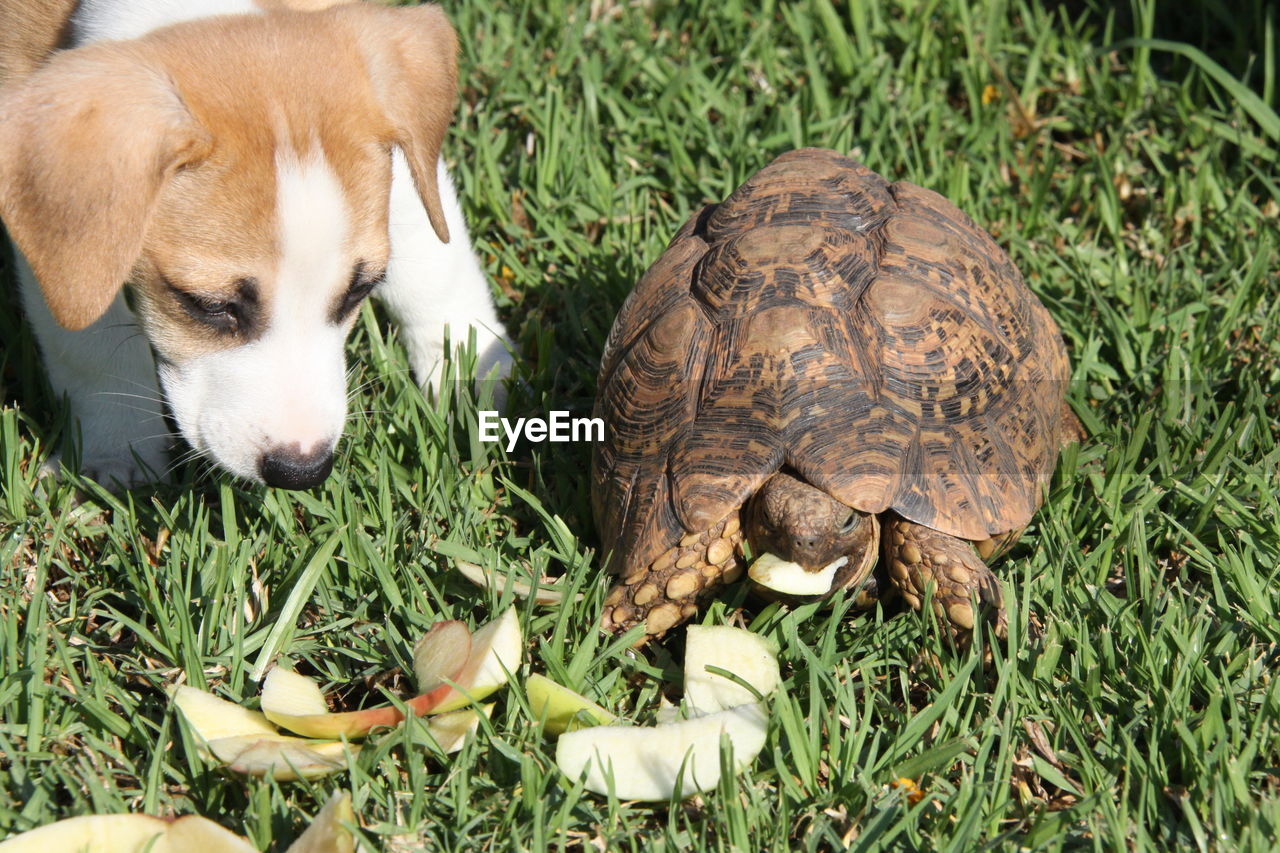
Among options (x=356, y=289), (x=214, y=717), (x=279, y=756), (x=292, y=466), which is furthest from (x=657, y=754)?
(x=356, y=289)

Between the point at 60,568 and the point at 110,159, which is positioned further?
the point at 60,568

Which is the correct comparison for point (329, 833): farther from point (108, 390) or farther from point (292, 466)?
point (108, 390)

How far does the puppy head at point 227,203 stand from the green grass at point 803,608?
1.43 ft

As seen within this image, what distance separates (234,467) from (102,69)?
3.09 ft

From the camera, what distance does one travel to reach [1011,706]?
2.93m

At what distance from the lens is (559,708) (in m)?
2.89

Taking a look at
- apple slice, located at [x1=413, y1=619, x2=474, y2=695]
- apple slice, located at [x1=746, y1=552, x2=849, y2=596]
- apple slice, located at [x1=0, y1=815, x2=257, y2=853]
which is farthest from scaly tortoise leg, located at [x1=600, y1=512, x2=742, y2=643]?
apple slice, located at [x1=0, y1=815, x2=257, y2=853]

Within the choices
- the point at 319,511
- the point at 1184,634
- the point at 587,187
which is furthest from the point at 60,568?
the point at 1184,634

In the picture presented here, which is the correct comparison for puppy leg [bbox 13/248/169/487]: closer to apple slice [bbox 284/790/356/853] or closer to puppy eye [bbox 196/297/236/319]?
puppy eye [bbox 196/297/236/319]

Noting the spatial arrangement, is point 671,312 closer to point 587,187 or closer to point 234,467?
point 234,467

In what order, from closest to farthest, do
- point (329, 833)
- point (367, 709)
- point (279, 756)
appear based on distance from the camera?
1. point (329, 833)
2. point (279, 756)
3. point (367, 709)

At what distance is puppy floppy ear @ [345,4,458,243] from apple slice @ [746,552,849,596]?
1.24 meters

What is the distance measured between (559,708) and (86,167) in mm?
1572

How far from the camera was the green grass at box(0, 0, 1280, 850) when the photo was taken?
279cm
